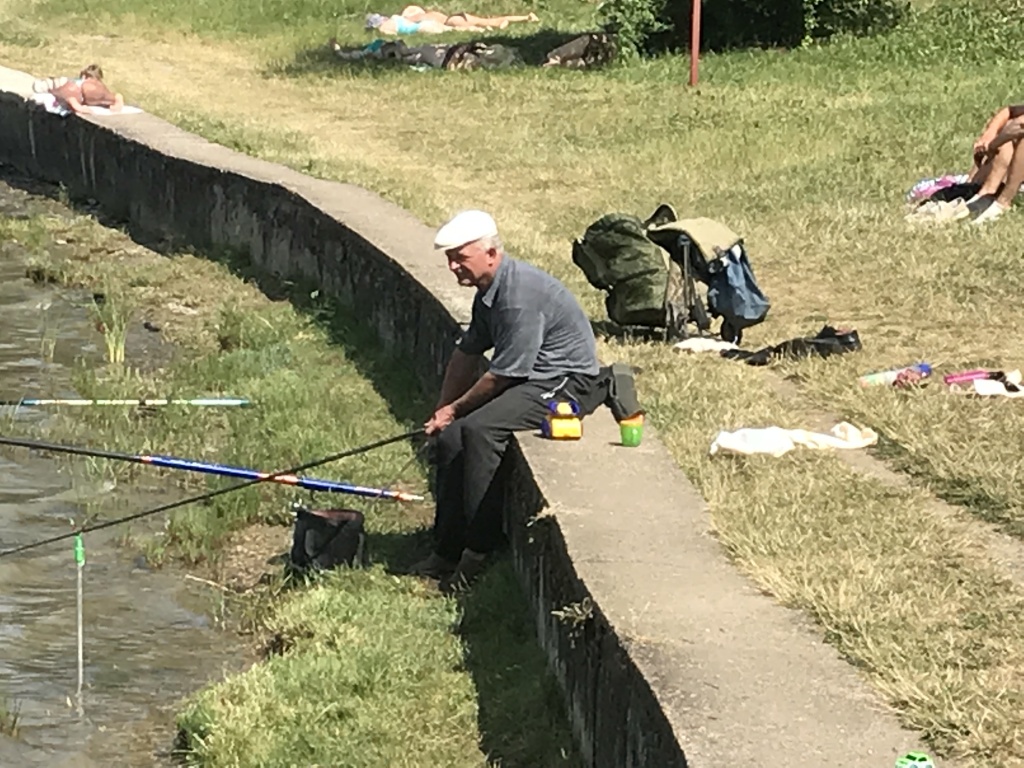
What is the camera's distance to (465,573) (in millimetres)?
7117

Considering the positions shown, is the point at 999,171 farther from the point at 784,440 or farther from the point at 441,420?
the point at 441,420

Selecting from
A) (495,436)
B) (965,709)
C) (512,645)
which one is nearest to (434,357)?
(495,436)

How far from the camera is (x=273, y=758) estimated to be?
5891 mm

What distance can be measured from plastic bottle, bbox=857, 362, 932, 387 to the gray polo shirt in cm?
141

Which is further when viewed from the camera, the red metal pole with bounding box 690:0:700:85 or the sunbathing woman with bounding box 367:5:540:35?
the sunbathing woman with bounding box 367:5:540:35

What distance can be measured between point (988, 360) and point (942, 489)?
6.77 ft

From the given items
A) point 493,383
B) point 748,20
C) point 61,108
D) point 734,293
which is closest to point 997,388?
point 734,293

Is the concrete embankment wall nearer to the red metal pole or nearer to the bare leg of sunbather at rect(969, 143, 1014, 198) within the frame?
the bare leg of sunbather at rect(969, 143, 1014, 198)

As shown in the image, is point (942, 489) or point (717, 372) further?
point (717, 372)

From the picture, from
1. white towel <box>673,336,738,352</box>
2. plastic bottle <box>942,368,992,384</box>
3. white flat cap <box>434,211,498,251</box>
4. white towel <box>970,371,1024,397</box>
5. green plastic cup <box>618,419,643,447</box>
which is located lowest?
white towel <box>673,336,738,352</box>

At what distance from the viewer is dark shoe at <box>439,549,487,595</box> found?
23.2 feet

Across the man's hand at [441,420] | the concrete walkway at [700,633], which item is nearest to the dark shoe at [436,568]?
the man's hand at [441,420]

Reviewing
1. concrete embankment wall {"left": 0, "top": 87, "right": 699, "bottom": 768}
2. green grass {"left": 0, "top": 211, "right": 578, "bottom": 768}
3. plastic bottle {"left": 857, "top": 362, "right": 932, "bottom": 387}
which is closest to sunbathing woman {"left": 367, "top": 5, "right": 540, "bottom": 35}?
concrete embankment wall {"left": 0, "top": 87, "right": 699, "bottom": 768}

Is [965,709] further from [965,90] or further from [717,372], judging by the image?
[965,90]
